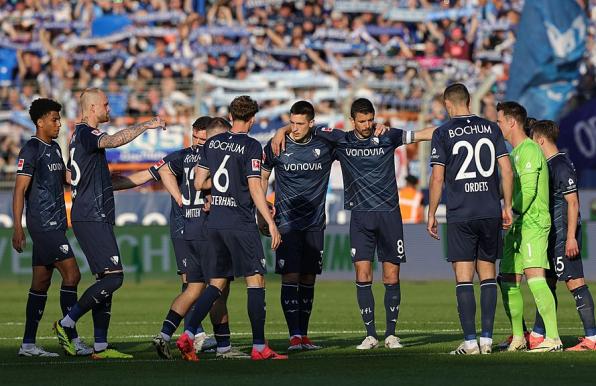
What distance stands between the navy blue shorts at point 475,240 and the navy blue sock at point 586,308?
113 centimetres

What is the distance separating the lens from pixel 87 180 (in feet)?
39.5

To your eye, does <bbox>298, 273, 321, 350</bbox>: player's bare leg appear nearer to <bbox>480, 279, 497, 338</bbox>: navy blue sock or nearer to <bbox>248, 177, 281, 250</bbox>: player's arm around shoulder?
<bbox>248, 177, 281, 250</bbox>: player's arm around shoulder

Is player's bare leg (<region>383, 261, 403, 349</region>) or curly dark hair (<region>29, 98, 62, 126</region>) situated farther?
player's bare leg (<region>383, 261, 403, 349</region>)

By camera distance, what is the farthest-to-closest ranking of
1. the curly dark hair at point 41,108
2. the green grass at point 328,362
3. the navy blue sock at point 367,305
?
the navy blue sock at point 367,305, the curly dark hair at point 41,108, the green grass at point 328,362

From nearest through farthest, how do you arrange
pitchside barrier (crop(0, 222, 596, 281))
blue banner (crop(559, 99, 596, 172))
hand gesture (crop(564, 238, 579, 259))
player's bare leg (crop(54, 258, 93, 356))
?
hand gesture (crop(564, 238, 579, 259)) → player's bare leg (crop(54, 258, 93, 356)) → pitchside barrier (crop(0, 222, 596, 281)) → blue banner (crop(559, 99, 596, 172))

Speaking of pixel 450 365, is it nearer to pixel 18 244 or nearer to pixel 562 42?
pixel 18 244

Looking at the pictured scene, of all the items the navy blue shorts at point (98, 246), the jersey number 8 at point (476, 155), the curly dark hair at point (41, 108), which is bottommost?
the navy blue shorts at point (98, 246)

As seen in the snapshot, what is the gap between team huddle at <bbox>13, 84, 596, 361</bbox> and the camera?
→ 11.4 metres

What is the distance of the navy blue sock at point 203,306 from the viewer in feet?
37.2

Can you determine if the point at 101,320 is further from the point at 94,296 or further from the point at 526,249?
the point at 526,249

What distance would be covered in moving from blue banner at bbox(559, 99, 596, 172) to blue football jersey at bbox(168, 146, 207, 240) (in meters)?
14.6

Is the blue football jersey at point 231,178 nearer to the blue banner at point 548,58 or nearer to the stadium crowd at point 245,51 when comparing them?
the blue banner at point 548,58

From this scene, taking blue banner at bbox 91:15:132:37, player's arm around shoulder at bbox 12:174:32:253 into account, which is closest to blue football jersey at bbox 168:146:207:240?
player's arm around shoulder at bbox 12:174:32:253

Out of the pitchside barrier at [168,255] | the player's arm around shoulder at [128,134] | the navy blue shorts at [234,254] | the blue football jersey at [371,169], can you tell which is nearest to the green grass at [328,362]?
the navy blue shorts at [234,254]
